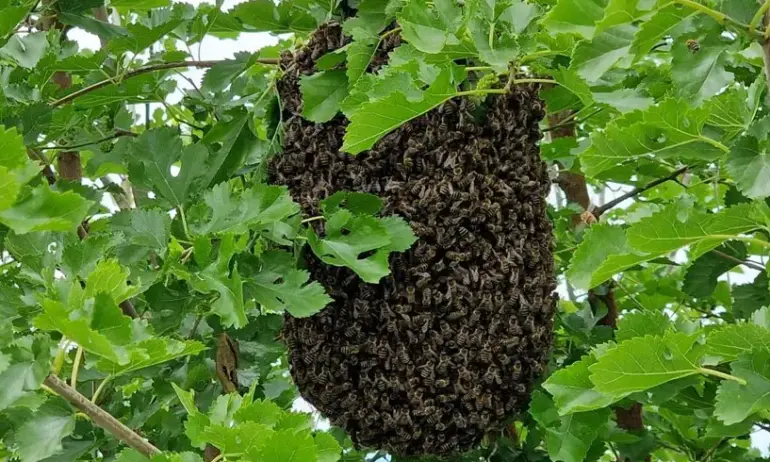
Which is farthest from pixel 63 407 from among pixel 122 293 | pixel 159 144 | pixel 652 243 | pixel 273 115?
pixel 652 243

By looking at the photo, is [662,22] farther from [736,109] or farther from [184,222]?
[184,222]

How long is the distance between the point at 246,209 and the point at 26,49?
1.27 ft

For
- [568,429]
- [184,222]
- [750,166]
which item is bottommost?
[568,429]

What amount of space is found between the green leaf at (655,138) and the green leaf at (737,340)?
167 mm

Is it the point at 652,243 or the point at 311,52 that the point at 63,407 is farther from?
the point at 652,243

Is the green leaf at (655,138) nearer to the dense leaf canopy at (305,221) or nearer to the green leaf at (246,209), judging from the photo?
the dense leaf canopy at (305,221)

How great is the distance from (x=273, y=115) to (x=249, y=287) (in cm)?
24

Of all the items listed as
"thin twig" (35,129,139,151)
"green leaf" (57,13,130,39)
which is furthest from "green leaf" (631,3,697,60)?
"thin twig" (35,129,139,151)

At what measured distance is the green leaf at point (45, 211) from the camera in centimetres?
69

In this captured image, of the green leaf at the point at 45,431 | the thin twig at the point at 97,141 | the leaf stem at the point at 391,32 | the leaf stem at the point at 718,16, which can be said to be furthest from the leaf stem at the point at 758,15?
the thin twig at the point at 97,141

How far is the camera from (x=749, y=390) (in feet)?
2.71

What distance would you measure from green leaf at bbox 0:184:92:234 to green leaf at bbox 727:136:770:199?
1.81 feet

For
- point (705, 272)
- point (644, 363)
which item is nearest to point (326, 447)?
point (644, 363)

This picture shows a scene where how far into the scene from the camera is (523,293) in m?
1.04
